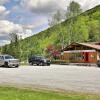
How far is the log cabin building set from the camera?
76.0m

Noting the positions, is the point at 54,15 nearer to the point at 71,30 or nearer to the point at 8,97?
the point at 71,30

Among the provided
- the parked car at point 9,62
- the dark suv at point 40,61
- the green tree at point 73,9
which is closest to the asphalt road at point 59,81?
the parked car at point 9,62

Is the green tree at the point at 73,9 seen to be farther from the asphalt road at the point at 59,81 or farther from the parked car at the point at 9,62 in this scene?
the asphalt road at the point at 59,81

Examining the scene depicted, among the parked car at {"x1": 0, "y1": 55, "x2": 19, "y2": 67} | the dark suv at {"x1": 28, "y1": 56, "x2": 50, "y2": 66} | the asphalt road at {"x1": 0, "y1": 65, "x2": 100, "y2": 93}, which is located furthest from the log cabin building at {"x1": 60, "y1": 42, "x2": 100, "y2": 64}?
the asphalt road at {"x1": 0, "y1": 65, "x2": 100, "y2": 93}

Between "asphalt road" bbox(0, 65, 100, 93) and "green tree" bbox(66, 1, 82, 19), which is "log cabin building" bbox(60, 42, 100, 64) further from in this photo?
"asphalt road" bbox(0, 65, 100, 93)

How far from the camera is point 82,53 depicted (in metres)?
78.6

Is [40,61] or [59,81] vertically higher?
[40,61]

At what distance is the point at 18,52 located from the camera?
257 feet

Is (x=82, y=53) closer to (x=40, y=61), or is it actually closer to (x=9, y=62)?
(x=40, y=61)

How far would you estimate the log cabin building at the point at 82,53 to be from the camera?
76.0m

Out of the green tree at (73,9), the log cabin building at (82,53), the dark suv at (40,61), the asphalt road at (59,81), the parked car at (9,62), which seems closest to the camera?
the asphalt road at (59,81)

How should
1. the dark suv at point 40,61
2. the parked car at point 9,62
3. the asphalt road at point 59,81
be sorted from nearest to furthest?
the asphalt road at point 59,81 < the parked car at point 9,62 < the dark suv at point 40,61

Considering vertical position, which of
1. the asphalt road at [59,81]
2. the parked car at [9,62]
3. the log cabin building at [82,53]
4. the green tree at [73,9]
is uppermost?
the green tree at [73,9]

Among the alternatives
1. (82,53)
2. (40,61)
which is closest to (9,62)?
(40,61)
